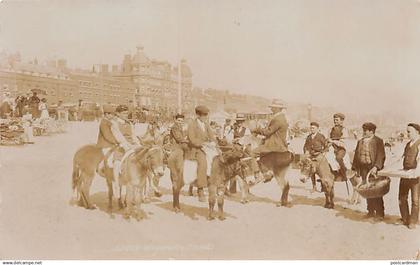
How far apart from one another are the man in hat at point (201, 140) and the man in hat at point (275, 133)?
345 mm

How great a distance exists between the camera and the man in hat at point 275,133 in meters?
3.93

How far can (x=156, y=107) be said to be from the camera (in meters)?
3.97

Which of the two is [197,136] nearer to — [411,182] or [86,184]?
[86,184]

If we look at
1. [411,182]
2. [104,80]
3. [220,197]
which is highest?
[104,80]

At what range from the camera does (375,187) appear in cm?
398

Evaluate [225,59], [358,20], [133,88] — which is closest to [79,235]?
[133,88]

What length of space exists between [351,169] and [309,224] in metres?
0.51

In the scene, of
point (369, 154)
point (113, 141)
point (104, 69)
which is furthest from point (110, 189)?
point (369, 154)

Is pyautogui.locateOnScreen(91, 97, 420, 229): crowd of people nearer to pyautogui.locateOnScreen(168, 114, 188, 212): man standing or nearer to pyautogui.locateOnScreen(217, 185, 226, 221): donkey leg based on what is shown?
pyautogui.locateOnScreen(168, 114, 188, 212): man standing

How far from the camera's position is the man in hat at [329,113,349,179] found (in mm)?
3947

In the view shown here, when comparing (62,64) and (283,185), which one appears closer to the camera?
(62,64)

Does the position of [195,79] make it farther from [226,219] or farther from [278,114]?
[226,219]

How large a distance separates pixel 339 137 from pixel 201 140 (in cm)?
101

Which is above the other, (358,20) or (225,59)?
(358,20)
